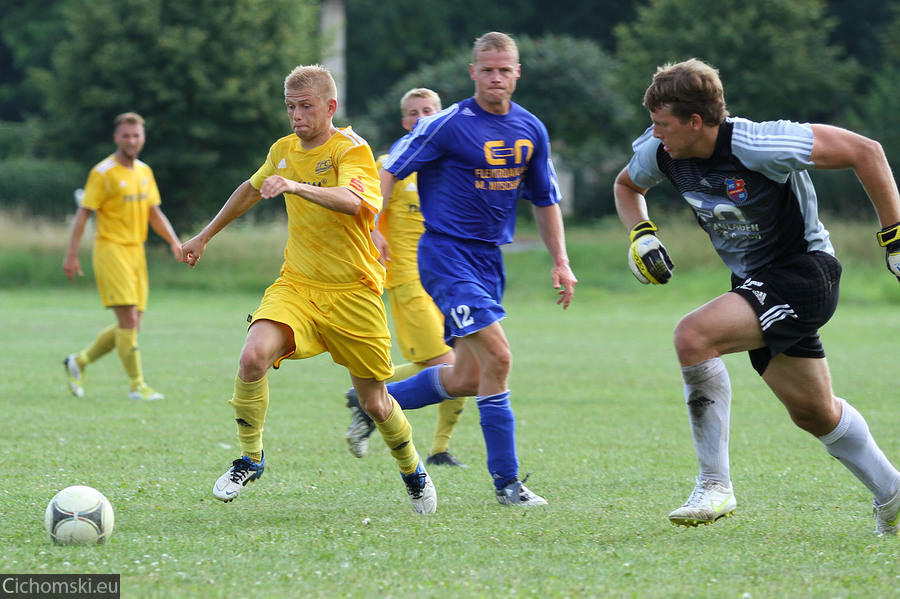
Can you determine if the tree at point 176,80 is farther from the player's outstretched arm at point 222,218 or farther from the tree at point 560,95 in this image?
the player's outstretched arm at point 222,218

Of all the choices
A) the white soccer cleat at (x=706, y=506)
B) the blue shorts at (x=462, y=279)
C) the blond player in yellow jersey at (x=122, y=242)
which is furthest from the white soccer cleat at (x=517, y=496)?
the blond player in yellow jersey at (x=122, y=242)

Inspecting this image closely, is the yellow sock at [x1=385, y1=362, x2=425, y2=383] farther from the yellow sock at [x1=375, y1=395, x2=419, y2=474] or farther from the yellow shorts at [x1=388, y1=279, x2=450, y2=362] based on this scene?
the yellow sock at [x1=375, y1=395, x2=419, y2=474]

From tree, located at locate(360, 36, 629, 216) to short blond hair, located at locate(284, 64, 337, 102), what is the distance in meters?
33.0

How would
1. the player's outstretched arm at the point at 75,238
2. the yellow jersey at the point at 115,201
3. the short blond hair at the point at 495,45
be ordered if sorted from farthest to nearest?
the player's outstretched arm at the point at 75,238 < the yellow jersey at the point at 115,201 < the short blond hair at the point at 495,45

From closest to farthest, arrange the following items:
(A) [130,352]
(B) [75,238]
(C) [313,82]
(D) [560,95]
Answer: (C) [313,82]
(A) [130,352]
(B) [75,238]
(D) [560,95]

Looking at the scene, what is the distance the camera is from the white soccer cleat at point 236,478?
5332 mm

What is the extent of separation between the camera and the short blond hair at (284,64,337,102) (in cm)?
535

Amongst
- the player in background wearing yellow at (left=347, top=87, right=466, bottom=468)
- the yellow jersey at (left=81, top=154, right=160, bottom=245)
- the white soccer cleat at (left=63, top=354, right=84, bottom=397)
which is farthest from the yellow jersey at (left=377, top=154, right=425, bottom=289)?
the white soccer cleat at (left=63, top=354, right=84, bottom=397)

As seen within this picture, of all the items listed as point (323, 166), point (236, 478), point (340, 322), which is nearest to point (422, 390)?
point (340, 322)

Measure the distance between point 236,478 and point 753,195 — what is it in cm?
283

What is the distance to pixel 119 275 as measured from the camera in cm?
1033

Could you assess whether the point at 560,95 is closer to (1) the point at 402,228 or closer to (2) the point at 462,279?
(1) the point at 402,228

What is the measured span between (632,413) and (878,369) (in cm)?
479

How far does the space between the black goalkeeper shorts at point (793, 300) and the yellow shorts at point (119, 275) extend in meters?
6.98
